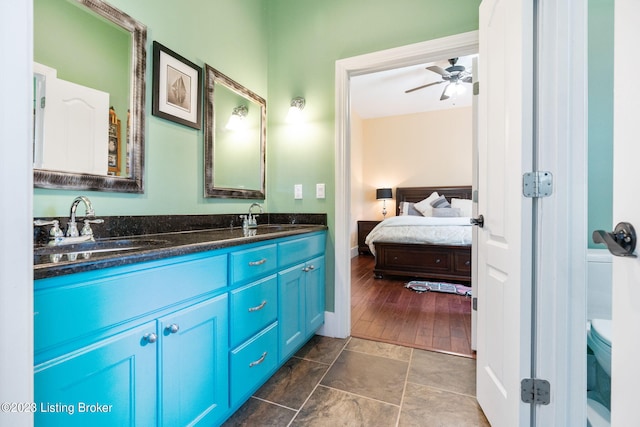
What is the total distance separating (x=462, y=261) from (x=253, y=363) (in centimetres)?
300

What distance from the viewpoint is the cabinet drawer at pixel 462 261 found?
350 centimetres

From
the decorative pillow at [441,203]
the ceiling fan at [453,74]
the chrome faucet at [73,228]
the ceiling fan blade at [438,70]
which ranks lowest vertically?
the chrome faucet at [73,228]

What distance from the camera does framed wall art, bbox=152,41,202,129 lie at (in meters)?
1.54

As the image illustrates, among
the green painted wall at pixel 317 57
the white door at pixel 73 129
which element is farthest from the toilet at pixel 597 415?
the white door at pixel 73 129

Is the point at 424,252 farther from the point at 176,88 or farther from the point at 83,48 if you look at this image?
the point at 83,48

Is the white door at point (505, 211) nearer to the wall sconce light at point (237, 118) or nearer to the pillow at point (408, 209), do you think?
the wall sconce light at point (237, 118)

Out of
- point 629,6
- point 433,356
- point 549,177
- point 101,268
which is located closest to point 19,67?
point 101,268

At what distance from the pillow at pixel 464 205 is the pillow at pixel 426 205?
0.36 meters

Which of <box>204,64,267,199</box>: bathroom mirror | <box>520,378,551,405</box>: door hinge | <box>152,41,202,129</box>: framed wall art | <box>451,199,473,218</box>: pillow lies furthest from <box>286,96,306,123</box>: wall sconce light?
<box>451,199,473,218</box>: pillow

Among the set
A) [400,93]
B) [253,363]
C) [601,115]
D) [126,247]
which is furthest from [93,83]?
[400,93]

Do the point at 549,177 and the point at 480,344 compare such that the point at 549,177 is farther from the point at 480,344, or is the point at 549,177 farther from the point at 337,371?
the point at 337,371

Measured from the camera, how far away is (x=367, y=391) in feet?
5.13

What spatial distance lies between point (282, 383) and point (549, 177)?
1.62m

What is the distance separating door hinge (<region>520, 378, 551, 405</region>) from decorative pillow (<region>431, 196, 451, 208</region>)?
4.67 meters
